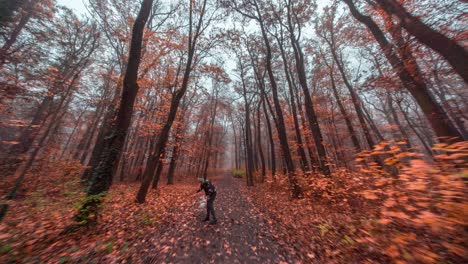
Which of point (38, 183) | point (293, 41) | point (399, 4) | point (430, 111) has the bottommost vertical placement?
point (38, 183)

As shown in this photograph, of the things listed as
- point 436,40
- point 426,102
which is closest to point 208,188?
point 436,40

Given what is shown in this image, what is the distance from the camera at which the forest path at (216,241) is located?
12.7 ft

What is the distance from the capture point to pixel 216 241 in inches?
186

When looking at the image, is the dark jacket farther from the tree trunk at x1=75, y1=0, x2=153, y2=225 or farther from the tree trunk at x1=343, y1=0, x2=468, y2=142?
the tree trunk at x1=343, y1=0, x2=468, y2=142

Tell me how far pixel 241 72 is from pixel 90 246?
666 inches

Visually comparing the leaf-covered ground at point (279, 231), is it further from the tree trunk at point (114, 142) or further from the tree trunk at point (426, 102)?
the tree trunk at point (426, 102)

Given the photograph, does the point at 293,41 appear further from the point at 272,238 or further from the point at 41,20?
the point at 41,20

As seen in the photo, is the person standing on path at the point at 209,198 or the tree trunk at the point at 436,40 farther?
the person standing on path at the point at 209,198

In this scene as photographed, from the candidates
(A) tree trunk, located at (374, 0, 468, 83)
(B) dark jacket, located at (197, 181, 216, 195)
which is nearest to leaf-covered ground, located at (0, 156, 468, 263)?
(B) dark jacket, located at (197, 181, 216, 195)

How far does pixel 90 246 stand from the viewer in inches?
150

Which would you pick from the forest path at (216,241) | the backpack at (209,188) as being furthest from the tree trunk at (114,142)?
the backpack at (209,188)

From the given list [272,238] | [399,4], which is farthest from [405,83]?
[272,238]

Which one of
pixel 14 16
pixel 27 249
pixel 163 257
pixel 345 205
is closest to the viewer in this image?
pixel 27 249

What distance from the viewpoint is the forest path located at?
387 centimetres
